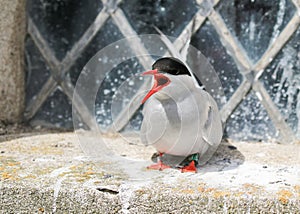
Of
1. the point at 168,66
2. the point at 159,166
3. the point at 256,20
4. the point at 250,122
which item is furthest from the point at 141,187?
the point at 256,20

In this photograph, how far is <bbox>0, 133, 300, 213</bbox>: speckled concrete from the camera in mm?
734

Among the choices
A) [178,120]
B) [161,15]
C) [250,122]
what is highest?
[161,15]

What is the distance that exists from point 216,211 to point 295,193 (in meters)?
0.13

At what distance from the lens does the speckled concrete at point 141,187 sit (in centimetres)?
73

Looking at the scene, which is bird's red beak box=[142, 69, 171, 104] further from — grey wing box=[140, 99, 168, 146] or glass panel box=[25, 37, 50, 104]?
glass panel box=[25, 37, 50, 104]

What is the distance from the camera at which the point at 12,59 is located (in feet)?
3.65

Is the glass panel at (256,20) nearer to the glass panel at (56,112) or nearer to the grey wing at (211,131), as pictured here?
the grey wing at (211,131)

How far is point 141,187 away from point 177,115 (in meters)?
0.14

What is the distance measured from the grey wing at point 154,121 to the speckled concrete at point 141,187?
2.9 inches

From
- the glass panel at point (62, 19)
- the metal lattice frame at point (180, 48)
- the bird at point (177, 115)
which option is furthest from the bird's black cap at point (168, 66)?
the glass panel at point (62, 19)

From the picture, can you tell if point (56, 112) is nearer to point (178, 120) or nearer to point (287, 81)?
point (178, 120)

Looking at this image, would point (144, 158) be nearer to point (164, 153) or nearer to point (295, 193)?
point (164, 153)

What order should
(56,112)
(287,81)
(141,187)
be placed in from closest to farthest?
(141,187)
(287,81)
(56,112)

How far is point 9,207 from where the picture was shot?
78 centimetres
